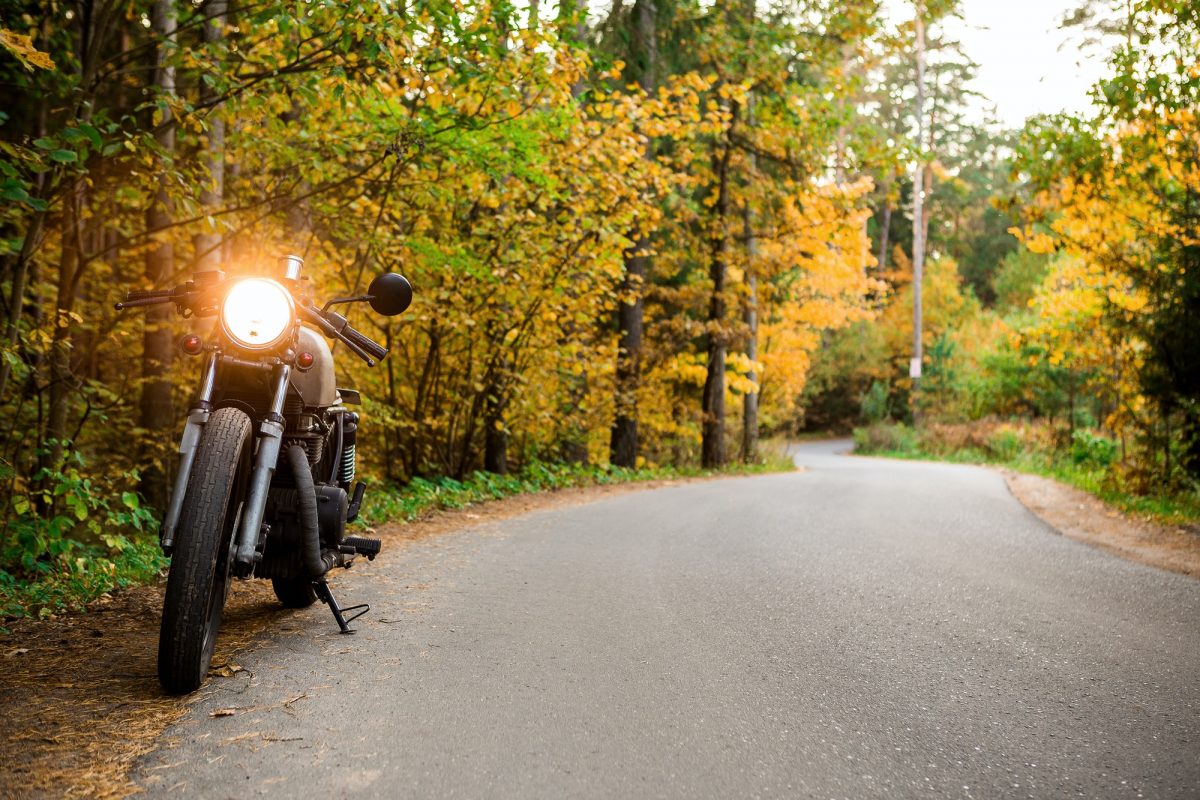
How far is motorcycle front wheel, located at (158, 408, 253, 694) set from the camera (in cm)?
314

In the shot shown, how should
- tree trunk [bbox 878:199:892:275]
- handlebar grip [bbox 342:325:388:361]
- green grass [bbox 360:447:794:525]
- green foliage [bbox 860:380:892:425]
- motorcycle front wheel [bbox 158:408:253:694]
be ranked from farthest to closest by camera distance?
tree trunk [bbox 878:199:892:275]
green foliage [bbox 860:380:892:425]
green grass [bbox 360:447:794:525]
handlebar grip [bbox 342:325:388:361]
motorcycle front wheel [bbox 158:408:253:694]

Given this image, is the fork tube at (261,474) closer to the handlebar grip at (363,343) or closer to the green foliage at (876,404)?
the handlebar grip at (363,343)

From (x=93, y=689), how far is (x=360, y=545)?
131cm

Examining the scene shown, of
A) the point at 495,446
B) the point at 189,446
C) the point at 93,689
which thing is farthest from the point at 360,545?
the point at 495,446

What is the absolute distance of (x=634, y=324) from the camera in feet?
56.1

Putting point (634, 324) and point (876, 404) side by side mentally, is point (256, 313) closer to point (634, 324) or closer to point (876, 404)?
point (634, 324)

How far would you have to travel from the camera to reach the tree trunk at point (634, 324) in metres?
15.6

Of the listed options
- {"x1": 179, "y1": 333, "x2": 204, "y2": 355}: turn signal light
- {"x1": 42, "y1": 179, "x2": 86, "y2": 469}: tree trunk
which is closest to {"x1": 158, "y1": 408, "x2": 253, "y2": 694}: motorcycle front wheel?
{"x1": 179, "y1": 333, "x2": 204, "y2": 355}: turn signal light

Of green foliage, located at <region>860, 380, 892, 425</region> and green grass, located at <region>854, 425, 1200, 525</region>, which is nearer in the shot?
green grass, located at <region>854, 425, 1200, 525</region>

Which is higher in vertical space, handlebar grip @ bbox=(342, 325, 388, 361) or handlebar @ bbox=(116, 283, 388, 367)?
handlebar @ bbox=(116, 283, 388, 367)

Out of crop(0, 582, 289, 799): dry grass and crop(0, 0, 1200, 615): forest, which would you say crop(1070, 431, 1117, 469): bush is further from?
crop(0, 582, 289, 799): dry grass

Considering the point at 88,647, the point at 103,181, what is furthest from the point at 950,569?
the point at 103,181

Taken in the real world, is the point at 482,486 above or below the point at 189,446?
below

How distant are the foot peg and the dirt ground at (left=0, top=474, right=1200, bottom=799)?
56 centimetres
